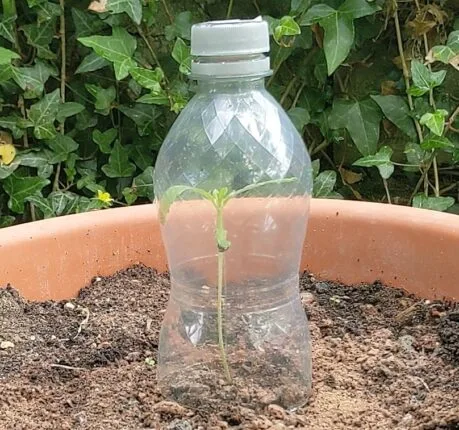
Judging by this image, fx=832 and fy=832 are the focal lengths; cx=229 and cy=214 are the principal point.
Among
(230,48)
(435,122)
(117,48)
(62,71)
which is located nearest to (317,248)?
(435,122)

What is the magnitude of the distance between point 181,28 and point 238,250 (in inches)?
31.2

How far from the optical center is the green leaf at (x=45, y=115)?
1670 mm

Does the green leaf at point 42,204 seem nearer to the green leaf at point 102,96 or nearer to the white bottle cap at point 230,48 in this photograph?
the green leaf at point 102,96

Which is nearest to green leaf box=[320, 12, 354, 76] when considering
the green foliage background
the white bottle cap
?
the green foliage background

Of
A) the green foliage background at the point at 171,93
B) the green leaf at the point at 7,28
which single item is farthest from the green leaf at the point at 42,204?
the green leaf at the point at 7,28

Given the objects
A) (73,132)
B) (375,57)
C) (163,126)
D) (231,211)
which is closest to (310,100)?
(375,57)

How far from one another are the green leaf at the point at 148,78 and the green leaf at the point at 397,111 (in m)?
0.42

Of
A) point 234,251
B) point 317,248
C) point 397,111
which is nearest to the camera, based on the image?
point 234,251

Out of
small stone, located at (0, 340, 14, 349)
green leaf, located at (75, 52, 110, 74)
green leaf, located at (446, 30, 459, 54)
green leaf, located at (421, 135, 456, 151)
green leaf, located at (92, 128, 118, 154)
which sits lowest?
green leaf, located at (92, 128, 118, 154)

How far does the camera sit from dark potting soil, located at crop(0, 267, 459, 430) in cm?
87

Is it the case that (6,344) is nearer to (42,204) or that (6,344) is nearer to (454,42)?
(42,204)

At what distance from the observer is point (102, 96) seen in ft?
5.57

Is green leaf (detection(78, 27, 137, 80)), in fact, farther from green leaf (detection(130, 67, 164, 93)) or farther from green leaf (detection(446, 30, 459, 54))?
green leaf (detection(446, 30, 459, 54))

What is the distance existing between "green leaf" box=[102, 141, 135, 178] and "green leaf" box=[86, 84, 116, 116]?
0.09 meters
